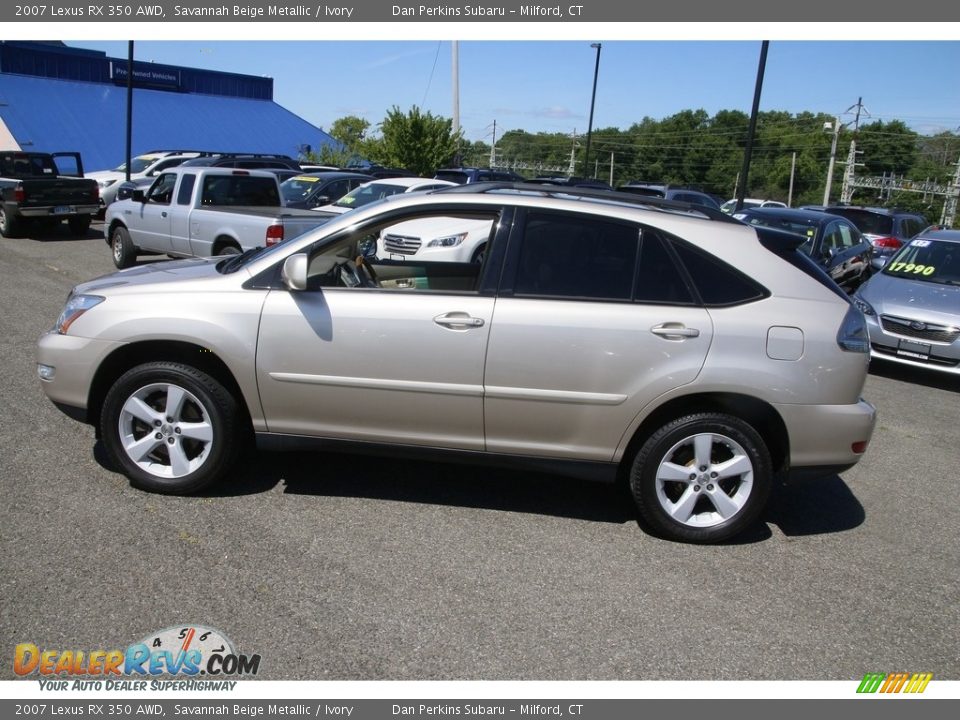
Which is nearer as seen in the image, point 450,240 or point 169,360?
point 169,360

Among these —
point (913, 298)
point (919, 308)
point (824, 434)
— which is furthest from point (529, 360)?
point (913, 298)

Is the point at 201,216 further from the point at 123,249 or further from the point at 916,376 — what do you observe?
the point at 916,376

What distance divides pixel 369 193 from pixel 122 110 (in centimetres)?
3332

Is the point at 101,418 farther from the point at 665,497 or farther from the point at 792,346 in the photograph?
the point at 792,346

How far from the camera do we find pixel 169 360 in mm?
4477

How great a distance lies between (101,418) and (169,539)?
916 mm

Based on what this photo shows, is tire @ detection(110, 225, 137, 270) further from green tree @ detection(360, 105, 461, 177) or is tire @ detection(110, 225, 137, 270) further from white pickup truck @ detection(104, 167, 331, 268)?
green tree @ detection(360, 105, 461, 177)

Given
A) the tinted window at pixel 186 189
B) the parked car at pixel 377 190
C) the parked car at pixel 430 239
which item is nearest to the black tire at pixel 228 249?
the tinted window at pixel 186 189

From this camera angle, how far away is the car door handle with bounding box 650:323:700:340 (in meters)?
4.12

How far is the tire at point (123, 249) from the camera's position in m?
12.5

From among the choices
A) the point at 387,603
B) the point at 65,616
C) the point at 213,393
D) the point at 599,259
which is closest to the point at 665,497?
the point at 599,259

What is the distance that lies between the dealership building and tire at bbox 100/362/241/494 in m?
36.2

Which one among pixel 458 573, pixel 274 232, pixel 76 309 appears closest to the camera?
pixel 458 573

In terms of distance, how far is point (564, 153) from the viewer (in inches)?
3784
